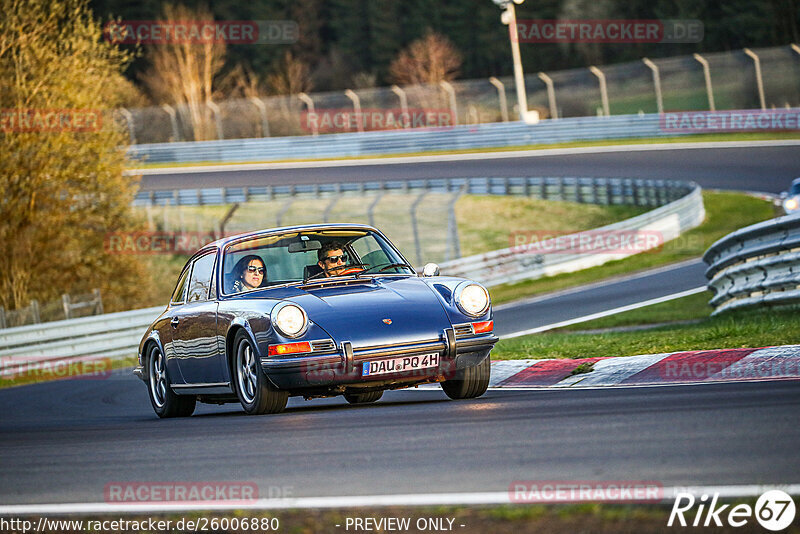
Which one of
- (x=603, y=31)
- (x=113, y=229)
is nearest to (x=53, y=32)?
(x=113, y=229)

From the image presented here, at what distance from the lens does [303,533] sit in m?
4.24

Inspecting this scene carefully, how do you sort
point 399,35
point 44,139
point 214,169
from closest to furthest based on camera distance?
point 44,139 → point 214,169 → point 399,35

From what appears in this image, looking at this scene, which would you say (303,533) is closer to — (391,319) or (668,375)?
(391,319)

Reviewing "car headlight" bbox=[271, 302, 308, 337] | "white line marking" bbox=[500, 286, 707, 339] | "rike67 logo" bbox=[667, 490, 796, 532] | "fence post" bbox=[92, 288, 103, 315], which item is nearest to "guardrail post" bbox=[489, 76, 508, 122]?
"fence post" bbox=[92, 288, 103, 315]

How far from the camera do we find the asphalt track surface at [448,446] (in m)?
4.93

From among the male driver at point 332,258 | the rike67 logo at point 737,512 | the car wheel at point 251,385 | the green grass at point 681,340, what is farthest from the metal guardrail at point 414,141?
the rike67 logo at point 737,512

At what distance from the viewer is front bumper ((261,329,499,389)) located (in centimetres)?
784

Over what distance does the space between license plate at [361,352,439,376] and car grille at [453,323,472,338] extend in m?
0.25

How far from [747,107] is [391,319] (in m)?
38.1

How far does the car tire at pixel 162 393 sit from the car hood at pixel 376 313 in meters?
2.06

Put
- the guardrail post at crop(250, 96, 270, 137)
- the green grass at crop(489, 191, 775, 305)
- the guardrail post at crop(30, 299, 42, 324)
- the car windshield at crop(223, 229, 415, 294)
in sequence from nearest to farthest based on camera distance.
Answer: the car windshield at crop(223, 229, 415, 294), the guardrail post at crop(30, 299, 42, 324), the green grass at crop(489, 191, 775, 305), the guardrail post at crop(250, 96, 270, 137)

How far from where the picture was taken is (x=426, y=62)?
78938mm

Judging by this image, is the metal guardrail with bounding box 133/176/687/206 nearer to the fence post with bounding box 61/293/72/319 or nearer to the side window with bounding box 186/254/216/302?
the fence post with bounding box 61/293/72/319

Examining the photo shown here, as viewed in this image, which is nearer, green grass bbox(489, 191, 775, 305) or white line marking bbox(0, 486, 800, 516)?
white line marking bbox(0, 486, 800, 516)
